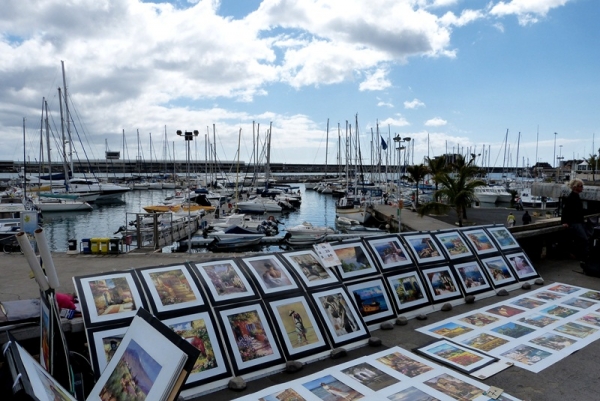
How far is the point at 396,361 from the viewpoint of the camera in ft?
12.1

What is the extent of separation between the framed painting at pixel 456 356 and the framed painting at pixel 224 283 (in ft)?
5.57

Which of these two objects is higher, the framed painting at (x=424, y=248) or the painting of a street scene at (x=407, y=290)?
the framed painting at (x=424, y=248)

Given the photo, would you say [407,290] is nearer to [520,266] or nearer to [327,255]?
[327,255]

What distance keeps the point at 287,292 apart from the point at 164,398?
2.13 m

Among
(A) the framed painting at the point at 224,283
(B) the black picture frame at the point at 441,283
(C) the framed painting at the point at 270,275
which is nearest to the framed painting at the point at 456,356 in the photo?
(B) the black picture frame at the point at 441,283

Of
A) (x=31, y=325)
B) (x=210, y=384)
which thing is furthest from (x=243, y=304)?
(x=31, y=325)

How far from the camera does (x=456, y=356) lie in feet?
12.4

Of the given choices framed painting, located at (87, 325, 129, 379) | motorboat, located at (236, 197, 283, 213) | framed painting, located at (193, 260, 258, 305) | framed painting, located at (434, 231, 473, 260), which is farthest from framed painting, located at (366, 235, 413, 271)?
motorboat, located at (236, 197, 283, 213)

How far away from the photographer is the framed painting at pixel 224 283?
3857 millimetres

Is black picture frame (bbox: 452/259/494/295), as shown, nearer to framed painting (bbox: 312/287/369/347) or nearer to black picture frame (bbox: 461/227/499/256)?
black picture frame (bbox: 461/227/499/256)

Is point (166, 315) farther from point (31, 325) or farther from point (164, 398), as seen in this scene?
point (164, 398)

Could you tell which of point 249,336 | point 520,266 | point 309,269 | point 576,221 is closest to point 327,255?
point 309,269

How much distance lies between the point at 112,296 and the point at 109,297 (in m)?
0.02

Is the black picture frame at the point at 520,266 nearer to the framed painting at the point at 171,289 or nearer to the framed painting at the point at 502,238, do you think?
the framed painting at the point at 502,238
